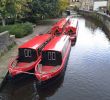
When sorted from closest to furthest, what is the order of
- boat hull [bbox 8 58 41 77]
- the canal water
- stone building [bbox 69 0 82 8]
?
1. the canal water
2. boat hull [bbox 8 58 41 77]
3. stone building [bbox 69 0 82 8]

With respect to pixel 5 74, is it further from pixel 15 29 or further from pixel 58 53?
pixel 15 29

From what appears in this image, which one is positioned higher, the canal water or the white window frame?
the white window frame

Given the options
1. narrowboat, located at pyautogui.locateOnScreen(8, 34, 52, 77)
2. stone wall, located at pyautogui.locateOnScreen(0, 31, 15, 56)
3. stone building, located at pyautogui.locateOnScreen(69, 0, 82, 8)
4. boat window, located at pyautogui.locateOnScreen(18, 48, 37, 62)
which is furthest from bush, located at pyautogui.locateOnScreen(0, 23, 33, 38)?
stone building, located at pyautogui.locateOnScreen(69, 0, 82, 8)

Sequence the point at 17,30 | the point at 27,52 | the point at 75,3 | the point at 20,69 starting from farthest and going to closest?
the point at 75,3 → the point at 17,30 → the point at 27,52 → the point at 20,69

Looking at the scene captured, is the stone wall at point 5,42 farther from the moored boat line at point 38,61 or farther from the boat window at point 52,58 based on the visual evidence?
the boat window at point 52,58

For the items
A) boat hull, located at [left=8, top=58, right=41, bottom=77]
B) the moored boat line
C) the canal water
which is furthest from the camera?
the moored boat line

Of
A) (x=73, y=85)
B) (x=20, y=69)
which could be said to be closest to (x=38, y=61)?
(x=20, y=69)

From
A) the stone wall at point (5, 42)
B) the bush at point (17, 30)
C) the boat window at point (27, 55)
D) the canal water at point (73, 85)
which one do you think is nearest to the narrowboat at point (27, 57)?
the boat window at point (27, 55)

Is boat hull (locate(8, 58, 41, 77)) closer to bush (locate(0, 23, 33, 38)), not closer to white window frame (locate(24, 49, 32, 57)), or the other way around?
white window frame (locate(24, 49, 32, 57))

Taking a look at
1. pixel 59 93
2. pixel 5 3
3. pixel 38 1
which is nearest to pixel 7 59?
pixel 59 93

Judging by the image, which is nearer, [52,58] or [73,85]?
[73,85]

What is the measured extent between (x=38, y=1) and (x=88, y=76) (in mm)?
32000

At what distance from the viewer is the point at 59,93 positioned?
68.9 ft

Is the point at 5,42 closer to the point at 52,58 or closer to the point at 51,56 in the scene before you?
the point at 51,56
